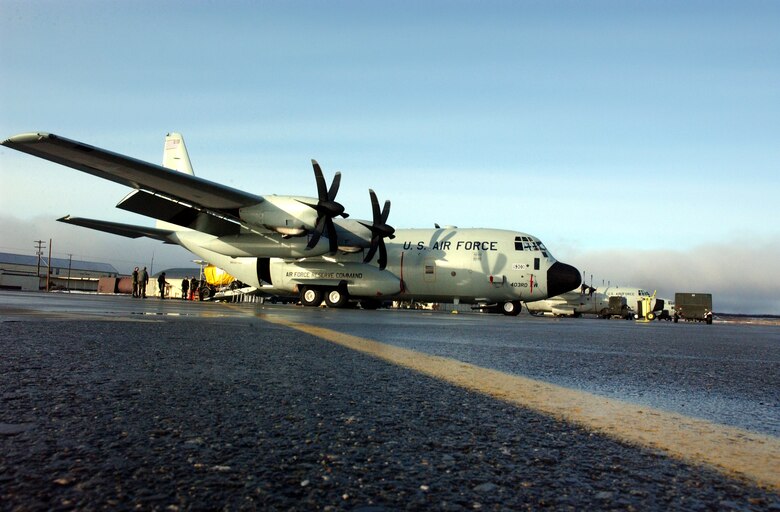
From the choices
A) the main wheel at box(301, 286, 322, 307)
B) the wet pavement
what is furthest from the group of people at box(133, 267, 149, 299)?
the wet pavement

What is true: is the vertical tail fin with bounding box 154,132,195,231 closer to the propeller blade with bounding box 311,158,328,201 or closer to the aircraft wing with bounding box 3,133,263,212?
the aircraft wing with bounding box 3,133,263,212

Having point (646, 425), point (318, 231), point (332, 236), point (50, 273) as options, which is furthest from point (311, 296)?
point (50, 273)

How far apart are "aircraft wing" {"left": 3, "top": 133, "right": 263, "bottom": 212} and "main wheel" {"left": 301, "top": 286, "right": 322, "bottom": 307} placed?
17.0 ft

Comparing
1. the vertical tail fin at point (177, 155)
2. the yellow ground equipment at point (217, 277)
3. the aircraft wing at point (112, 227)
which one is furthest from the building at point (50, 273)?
the aircraft wing at point (112, 227)

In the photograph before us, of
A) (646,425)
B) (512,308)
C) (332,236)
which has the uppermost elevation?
(332,236)

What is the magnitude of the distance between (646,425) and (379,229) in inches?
777

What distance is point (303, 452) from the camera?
4.52 feet

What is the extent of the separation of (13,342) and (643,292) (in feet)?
146

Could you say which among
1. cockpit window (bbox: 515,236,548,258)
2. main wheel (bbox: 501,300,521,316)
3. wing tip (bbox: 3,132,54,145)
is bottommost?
main wheel (bbox: 501,300,521,316)

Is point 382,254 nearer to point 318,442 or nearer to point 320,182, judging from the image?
point 320,182

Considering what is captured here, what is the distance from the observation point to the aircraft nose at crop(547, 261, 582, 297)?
71.5 feet

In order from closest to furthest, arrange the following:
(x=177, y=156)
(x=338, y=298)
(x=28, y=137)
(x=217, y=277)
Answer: (x=28, y=137), (x=338, y=298), (x=177, y=156), (x=217, y=277)

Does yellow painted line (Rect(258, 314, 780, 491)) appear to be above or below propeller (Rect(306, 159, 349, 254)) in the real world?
below

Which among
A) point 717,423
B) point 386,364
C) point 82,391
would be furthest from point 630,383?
point 82,391
